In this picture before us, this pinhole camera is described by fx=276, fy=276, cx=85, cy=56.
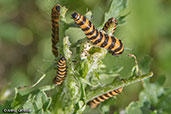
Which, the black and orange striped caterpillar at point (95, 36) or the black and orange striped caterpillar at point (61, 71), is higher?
the black and orange striped caterpillar at point (95, 36)

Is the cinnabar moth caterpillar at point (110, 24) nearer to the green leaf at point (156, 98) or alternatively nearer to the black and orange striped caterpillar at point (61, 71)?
the black and orange striped caterpillar at point (61, 71)

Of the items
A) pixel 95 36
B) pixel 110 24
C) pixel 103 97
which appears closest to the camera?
pixel 95 36

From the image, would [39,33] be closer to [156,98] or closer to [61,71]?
[156,98]

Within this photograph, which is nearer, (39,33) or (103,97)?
(103,97)

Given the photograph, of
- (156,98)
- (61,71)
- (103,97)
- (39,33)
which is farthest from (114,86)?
(39,33)

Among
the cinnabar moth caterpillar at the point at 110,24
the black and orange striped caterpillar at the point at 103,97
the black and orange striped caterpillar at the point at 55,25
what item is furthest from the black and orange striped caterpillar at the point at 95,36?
the black and orange striped caterpillar at the point at 103,97

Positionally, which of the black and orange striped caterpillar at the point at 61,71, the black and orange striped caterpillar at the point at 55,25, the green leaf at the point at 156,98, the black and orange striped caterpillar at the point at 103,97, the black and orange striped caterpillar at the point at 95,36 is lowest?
the green leaf at the point at 156,98

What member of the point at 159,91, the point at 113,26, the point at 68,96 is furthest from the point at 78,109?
the point at 159,91
